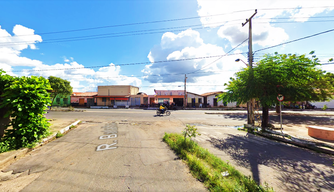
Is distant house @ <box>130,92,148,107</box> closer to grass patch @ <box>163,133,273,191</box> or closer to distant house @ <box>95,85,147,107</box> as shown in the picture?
distant house @ <box>95,85,147,107</box>

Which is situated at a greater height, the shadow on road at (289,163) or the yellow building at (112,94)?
the yellow building at (112,94)

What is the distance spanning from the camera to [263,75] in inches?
308

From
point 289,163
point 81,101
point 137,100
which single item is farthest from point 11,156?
point 81,101

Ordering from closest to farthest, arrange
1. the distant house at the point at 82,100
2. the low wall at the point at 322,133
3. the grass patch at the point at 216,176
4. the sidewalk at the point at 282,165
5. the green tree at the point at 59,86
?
the grass patch at the point at 216,176 → the sidewalk at the point at 282,165 → the low wall at the point at 322,133 → the green tree at the point at 59,86 → the distant house at the point at 82,100

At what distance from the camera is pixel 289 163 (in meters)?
4.38

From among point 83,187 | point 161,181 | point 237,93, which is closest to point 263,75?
point 237,93

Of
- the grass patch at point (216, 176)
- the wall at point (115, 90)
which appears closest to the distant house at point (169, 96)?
the wall at point (115, 90)

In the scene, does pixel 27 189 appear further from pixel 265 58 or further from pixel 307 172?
pixel 265 58

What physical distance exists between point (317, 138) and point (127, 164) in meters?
10.0

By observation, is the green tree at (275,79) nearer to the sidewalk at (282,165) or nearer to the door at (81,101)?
the sidewalk at (282,165)

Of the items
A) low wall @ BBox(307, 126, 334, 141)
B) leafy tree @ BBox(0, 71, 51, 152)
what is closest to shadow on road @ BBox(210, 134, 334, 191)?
low wall @ BBox(307, 126, 334, 141)

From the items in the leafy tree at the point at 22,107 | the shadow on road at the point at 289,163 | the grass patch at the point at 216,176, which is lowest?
the shadow on road at the point at 289,163

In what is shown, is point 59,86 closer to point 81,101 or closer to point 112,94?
point 112,94

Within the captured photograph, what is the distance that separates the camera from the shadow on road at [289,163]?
325cm
